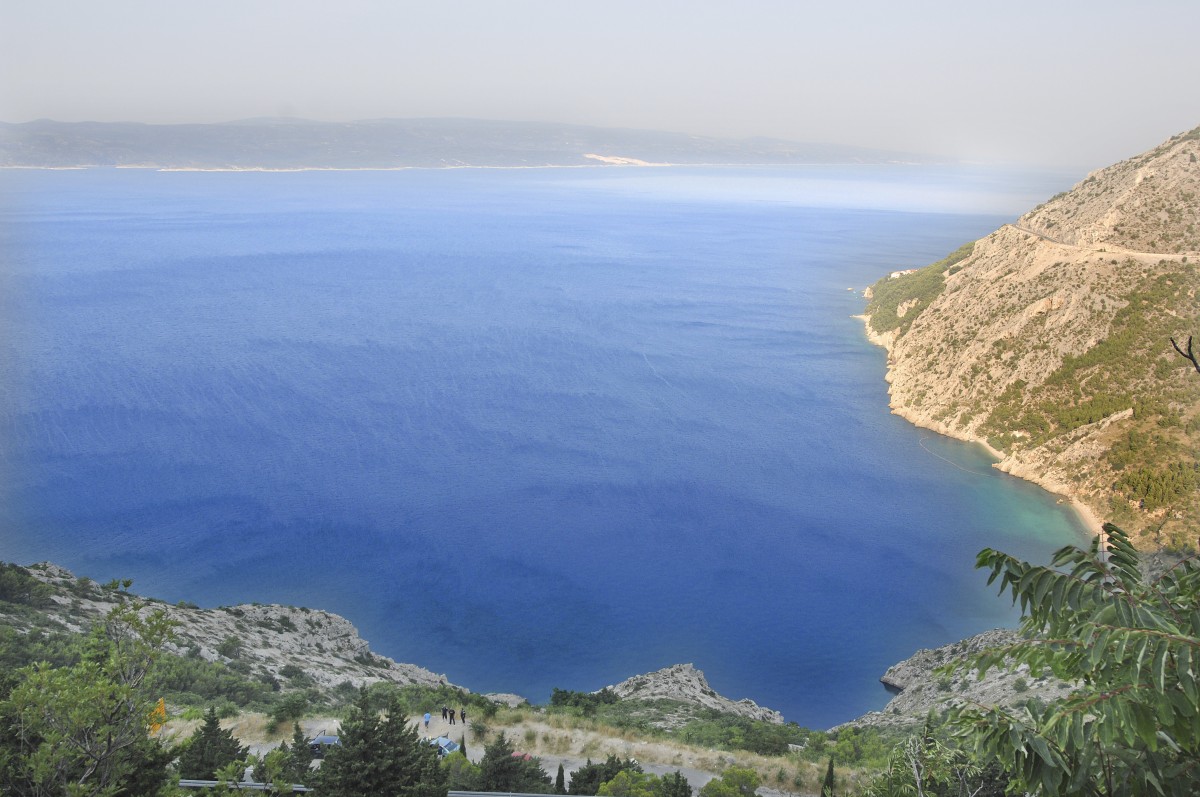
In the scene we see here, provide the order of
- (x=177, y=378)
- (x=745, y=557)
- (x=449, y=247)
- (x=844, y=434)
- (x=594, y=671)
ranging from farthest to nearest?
(x=449, y=247) → (x=177, y=378) → (x=844, y=434) → (x=745, y=557) → (x=594, y=671)

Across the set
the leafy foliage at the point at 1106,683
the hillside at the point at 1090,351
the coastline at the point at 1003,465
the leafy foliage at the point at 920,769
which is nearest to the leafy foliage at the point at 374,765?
the leafy foliage at the point at 920,769

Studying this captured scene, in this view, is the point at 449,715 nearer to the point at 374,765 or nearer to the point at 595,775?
the point at 595,775

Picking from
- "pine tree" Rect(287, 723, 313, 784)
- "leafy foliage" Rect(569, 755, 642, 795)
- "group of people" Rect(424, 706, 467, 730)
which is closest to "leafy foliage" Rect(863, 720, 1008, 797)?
"pine tree" Rect(287, 723, 313, 784)

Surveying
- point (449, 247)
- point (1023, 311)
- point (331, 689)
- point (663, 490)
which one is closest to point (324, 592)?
point (331, 689)

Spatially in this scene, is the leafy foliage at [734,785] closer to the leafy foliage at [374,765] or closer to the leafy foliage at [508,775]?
the leafy foliage at [508,775]

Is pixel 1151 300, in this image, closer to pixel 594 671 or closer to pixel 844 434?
pixel 844 434

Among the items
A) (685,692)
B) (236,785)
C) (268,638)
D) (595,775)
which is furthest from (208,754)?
(685,692)
